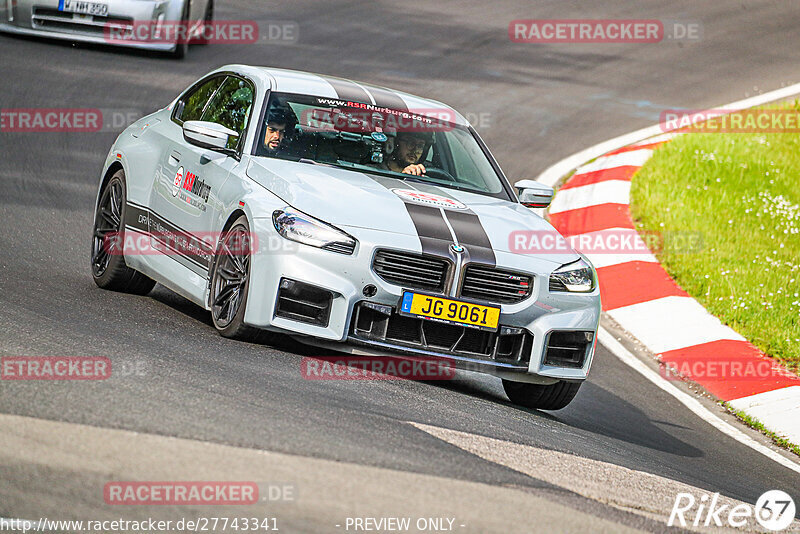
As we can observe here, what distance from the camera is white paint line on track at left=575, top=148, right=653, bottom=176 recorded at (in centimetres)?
1433

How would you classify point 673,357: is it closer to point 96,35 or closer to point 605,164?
point 605,164

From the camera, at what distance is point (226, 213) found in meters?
6.99

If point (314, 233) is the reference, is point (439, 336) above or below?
below

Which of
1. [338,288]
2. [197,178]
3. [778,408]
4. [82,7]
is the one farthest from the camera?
[82,7]

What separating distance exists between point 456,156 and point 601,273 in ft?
10.6

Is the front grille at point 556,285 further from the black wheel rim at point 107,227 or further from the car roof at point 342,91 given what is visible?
the black wheel rim at point 107,227

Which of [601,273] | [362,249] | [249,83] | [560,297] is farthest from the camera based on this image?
[601,273]

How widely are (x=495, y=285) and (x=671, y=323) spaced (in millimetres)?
3562

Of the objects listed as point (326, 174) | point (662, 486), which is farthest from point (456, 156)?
point (662, 486)

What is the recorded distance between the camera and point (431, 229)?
6.72 m

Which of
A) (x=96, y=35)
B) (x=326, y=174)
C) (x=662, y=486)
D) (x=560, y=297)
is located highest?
(x=96, y=35)

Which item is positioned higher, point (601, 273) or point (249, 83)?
point (249, 83)

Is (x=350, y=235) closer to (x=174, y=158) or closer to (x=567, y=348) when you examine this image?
(x=567, y=348)

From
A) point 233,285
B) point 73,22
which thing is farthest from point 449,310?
point 73,22
